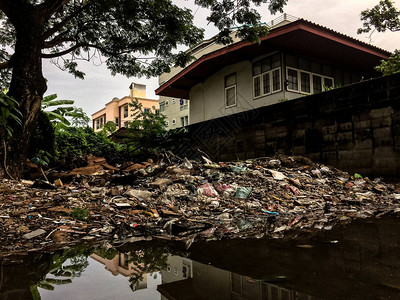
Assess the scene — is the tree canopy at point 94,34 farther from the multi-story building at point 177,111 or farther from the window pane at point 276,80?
the multi-story building at point 177,111

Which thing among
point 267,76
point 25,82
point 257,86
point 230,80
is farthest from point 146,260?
point 230,80

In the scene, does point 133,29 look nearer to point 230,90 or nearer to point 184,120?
point 230,90

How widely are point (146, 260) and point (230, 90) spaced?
13.5 m

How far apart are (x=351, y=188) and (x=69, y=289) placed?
226 inches

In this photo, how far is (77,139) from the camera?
889 centimetres

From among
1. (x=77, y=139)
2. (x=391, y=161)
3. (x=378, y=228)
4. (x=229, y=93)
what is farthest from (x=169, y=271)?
(x=229, y=93)

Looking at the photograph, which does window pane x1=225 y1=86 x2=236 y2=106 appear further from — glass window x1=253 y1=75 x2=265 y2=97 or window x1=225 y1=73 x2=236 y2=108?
glass window x1=253 y1=75 x2=265 y2=97

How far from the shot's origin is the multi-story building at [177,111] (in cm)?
2669

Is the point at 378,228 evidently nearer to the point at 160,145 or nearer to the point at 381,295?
the point at 381,295

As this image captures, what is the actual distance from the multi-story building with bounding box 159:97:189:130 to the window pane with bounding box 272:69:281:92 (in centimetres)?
1465

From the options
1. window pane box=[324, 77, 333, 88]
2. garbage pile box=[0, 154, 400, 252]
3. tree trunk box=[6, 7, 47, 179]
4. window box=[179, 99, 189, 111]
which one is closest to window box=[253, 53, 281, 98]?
window pane box=[324, 77, 333, 88]

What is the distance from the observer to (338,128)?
691cm

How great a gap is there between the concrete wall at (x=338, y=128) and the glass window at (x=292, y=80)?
4.14 metres

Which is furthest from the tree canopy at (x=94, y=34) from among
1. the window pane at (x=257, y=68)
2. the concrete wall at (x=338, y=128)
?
the window pane at (x=257, y=68)
